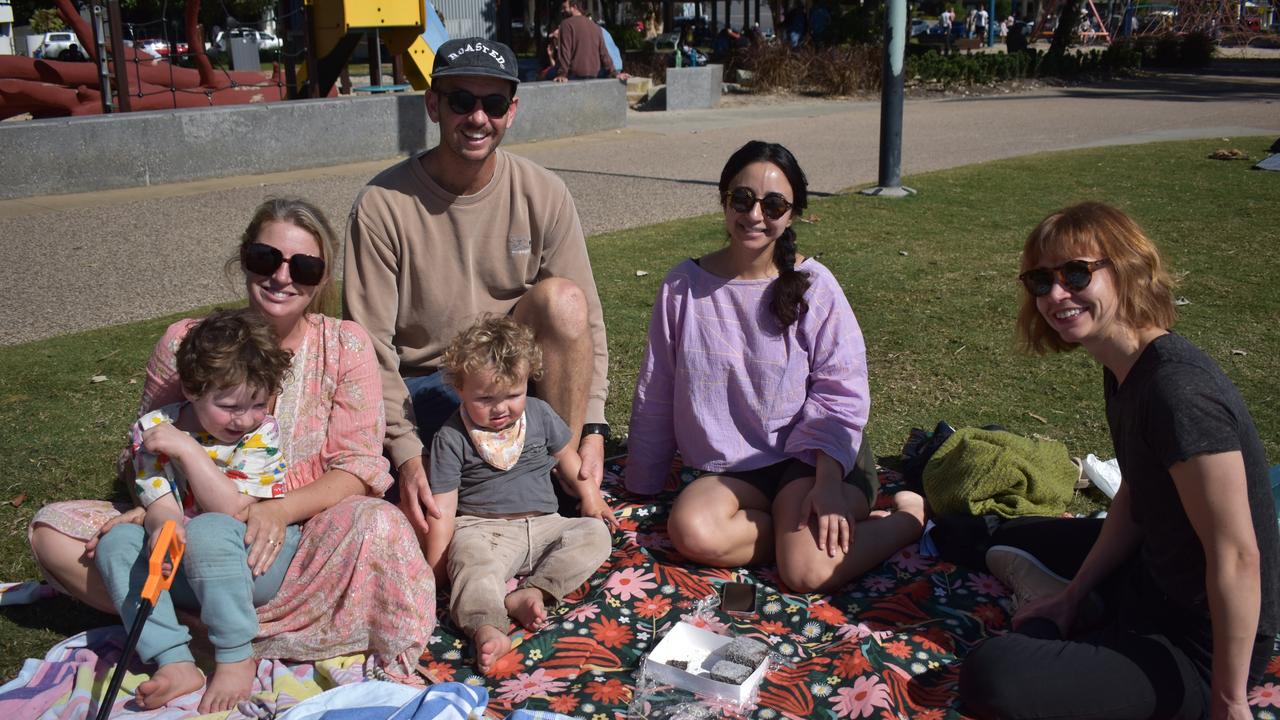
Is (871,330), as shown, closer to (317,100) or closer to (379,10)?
(317,100)

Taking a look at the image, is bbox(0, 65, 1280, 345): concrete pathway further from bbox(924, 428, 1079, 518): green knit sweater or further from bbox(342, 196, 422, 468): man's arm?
bbox(924, 428, 1079, 518): green knit sweater

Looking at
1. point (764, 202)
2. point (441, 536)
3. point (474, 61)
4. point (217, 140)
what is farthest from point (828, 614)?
point (217, 140)

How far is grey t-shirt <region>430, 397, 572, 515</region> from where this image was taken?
11.7 feet

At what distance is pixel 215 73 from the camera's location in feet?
59.0

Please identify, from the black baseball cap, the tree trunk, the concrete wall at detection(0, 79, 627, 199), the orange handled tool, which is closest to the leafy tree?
the tree trunk

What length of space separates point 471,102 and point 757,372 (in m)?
1.35

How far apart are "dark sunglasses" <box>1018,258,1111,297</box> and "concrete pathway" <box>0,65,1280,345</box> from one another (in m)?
4.85

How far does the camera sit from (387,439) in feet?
12.1

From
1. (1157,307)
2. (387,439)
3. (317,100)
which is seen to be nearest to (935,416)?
(1157,307)

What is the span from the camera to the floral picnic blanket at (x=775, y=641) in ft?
9.78

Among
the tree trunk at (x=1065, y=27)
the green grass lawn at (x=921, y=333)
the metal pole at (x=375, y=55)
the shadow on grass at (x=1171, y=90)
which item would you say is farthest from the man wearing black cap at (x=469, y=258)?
the tree trunk at (x=1065, y=27)

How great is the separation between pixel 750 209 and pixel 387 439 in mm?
1413

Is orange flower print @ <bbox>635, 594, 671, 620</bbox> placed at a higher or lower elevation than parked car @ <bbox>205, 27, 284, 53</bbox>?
lower

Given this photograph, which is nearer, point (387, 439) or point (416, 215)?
point (387, 439)
